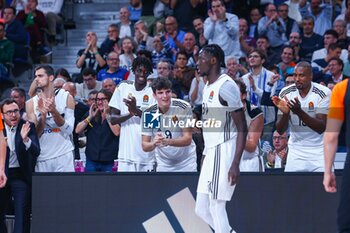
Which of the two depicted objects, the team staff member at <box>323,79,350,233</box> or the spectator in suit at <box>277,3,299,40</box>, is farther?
the spectator in suit at <box>277,3,299,40</box>

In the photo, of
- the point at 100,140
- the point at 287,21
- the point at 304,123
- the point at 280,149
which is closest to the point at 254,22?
the point at 287,21

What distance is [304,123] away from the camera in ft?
37.9

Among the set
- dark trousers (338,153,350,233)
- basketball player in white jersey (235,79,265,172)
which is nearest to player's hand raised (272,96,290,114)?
basketball player in white jersey (235,79,265,172)

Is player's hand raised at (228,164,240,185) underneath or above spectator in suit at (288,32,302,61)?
underneath

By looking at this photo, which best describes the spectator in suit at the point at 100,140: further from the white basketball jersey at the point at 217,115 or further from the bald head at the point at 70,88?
the white basketball jersey at the point at 217,115

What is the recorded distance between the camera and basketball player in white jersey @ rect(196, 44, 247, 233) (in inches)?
416

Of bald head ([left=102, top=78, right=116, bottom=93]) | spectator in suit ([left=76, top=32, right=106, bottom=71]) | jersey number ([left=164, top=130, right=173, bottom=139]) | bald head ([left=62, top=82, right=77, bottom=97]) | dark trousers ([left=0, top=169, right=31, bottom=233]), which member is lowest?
dark trousers ([left=0, top=169, right=31, bottom=233])

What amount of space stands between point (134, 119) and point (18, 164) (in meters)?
1.54

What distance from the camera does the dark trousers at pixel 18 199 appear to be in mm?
11930

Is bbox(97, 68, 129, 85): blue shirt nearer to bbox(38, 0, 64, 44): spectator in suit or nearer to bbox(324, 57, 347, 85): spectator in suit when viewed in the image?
bbox(324, 57, 347, 85): spectator in suit

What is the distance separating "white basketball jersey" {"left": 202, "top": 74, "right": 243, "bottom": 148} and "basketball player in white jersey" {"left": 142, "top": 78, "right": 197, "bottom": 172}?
1.12m

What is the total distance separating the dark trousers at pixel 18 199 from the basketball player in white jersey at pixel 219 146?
2.30 meters

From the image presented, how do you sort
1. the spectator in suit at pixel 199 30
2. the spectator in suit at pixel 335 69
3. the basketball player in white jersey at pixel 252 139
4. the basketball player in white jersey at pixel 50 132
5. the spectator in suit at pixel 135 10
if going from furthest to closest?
the spectator in suit at pixel 135 10
the spectator in suit at pixel 199 30
the spectator in suit at pixel 335 69
the basketball player in white jersey at pixel 50 132
the basketball player in white jersey at pixel 252 139

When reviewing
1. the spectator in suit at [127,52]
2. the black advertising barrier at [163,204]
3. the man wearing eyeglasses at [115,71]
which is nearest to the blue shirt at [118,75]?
the man wearing eyeglasses at [115,71]
